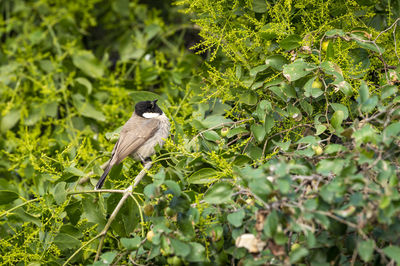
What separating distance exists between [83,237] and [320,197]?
1.58m

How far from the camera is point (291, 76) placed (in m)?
2.29

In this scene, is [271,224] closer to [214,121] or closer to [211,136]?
[211,136]

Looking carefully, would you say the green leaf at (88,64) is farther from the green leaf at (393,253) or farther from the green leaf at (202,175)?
the green leaf at (393,253)

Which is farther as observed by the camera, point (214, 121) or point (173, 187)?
point (214, 121)

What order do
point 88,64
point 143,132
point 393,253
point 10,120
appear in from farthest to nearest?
point 88,64
point 10,120
point 143,132
point 393,253

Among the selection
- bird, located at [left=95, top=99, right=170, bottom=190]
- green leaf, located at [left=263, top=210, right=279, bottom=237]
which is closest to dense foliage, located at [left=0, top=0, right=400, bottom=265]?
green leaf, located at [left=263, top=210, right=279, bottom=237]

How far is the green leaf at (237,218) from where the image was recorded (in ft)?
5.74

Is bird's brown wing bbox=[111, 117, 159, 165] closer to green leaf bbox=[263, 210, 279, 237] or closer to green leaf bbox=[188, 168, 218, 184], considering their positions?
green leaf bbox=[188, 168, 218, 184]

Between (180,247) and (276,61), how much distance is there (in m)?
1.15

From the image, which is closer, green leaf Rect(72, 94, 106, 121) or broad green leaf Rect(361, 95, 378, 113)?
broad green leaf Rect(361, 95, 378, 113)

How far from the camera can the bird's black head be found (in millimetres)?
3520

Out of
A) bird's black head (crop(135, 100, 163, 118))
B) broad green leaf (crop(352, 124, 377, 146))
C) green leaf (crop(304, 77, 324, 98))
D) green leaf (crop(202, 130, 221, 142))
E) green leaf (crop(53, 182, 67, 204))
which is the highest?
broad green leaf (crop(352, 124, 377, 146))

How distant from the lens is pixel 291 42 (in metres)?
2.48

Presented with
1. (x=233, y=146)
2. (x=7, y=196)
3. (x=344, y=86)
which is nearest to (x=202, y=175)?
(x=233, y=146)
